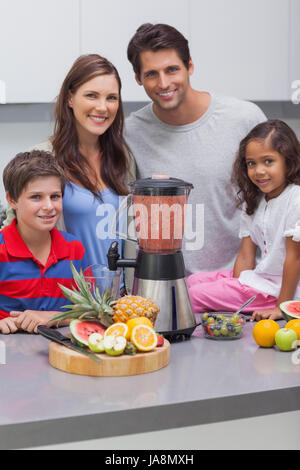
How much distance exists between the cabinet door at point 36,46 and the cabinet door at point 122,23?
0.20 feet

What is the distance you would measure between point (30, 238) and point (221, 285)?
0.63 m

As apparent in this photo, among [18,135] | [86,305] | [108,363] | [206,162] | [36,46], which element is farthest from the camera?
[18,135]

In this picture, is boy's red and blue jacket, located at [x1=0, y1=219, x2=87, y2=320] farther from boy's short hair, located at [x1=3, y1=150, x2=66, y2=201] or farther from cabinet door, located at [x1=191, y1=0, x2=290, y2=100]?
cabinet door, located at [x1=191, y1=0, x2=290, y2=100]

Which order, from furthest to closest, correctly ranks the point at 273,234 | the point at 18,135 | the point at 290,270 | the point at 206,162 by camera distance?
the point at 18,135, the point at 206,162, the point at 273,234, the point at 290,270

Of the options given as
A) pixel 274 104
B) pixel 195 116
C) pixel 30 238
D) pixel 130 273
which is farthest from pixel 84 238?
pixel 274 104

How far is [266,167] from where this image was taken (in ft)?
6.67

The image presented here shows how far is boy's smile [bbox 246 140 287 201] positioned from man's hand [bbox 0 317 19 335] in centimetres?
87

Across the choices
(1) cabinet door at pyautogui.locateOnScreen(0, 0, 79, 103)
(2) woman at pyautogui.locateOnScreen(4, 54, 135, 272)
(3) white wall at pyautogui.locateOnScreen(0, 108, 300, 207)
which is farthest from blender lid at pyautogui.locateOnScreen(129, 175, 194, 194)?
(3) white wall at pyautogui.locateOnScreen(0, 108, 300, 207)

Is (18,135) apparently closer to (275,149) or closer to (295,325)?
(275,149)

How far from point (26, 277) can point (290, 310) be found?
70cm

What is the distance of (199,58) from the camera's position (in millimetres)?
3062

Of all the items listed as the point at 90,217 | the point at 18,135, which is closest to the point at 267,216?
the point at 90,217

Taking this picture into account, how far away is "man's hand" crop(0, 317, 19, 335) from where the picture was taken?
1651 millimetres

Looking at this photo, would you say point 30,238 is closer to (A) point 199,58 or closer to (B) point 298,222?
(B) point 298,222
